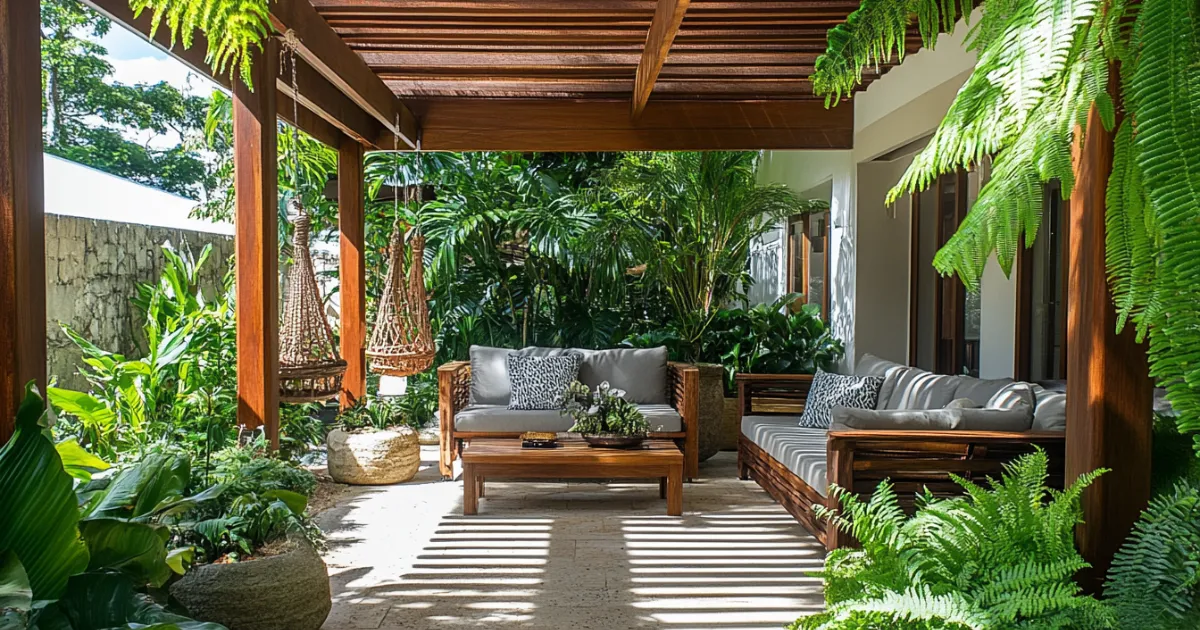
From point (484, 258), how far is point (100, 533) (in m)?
5.76

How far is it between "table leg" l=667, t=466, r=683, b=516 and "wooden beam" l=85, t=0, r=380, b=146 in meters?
2.51

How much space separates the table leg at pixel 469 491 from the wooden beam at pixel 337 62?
80.8 inches

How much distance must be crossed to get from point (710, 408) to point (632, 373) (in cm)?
64

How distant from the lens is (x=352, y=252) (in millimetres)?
7094

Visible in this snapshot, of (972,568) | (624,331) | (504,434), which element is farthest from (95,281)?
(972,568)

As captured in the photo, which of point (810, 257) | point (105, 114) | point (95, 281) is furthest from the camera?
point (105, 114)

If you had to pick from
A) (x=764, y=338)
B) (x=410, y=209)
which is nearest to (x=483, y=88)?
(x=410, y=209)

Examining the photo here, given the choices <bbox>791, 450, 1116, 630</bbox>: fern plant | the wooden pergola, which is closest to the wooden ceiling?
the wooden pergola

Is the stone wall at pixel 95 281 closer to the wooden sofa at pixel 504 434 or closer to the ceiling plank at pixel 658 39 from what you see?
the wooden sofa at pixel 504 434

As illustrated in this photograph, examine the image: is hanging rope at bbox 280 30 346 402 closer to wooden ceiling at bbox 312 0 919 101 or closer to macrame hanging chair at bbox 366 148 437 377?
wooden ceiling at bbox 312 0 919 101

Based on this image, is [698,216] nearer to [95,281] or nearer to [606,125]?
[606,125]

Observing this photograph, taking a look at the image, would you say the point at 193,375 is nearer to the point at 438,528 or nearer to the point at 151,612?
the point at 438,528

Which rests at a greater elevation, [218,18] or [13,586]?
[218,18]

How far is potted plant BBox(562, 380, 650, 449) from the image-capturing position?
5344mm
